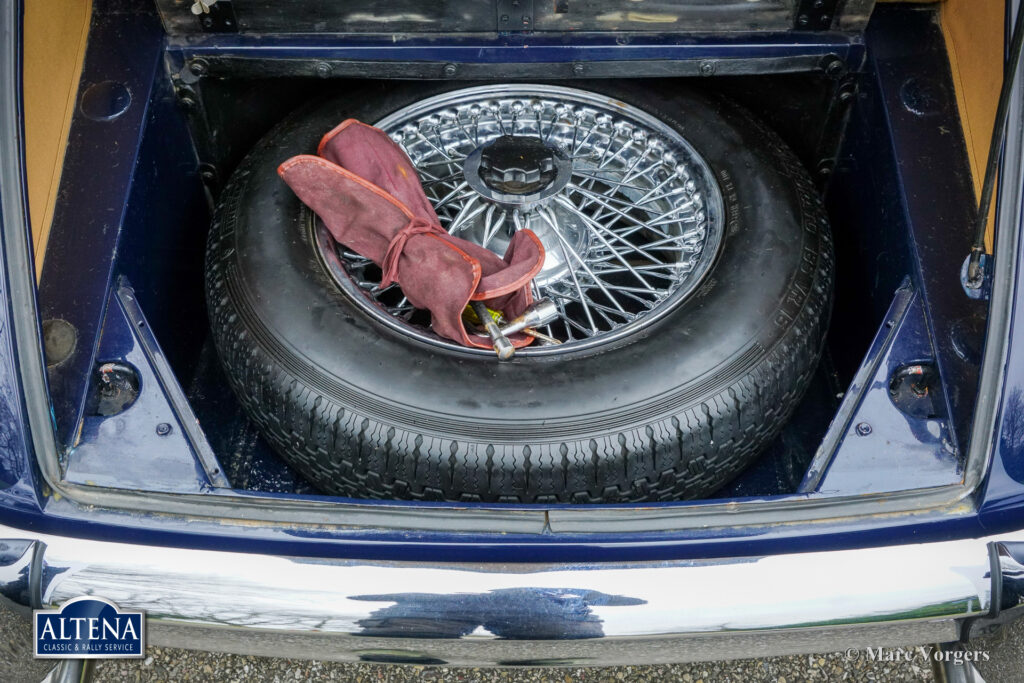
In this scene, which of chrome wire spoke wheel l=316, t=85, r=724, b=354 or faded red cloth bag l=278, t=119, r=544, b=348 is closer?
faded red cloth bag l=278, t=119, r=544, b=348

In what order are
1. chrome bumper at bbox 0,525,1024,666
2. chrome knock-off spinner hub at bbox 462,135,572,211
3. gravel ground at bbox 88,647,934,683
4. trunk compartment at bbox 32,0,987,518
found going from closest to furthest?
1. chrome bumper at bbox 0,525,1024,666
2. trunk compartment at bbox 32,0,987,518
3. chrome knock-off spinner hub at bbox 462,135,572,211
4. gravel ground at bbox 88,647,934,683

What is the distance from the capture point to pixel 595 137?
2117 mm

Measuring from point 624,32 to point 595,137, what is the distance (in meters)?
0.23

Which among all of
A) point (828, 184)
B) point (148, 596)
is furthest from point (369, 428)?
point (828, 184)

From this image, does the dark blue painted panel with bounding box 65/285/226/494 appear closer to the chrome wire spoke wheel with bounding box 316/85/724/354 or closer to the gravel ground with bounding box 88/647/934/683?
the chrome wire spoke wheel with bounding box 316/85/724/354

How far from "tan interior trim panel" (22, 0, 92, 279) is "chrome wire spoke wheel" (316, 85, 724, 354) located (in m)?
0.47

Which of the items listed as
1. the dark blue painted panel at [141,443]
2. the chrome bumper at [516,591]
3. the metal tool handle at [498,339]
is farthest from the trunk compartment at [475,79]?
the metal tool handle at [498,339]

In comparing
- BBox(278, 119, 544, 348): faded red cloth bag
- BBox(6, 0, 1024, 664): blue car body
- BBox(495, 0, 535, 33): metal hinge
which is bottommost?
BBox(6, 0, 1024, 664): blue car body

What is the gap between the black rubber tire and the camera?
1.57 m

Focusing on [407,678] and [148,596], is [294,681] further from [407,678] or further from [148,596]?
[148,596]

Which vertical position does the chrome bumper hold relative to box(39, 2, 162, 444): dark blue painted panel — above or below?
below

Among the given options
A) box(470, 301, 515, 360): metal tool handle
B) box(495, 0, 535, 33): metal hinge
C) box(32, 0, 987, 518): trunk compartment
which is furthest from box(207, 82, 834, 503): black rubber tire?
box(495, 0, 535, 33): metal hinge

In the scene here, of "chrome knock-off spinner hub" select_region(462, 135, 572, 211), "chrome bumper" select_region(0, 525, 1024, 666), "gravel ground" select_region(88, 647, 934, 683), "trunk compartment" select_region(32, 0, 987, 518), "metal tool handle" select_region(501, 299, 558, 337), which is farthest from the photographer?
"gravel ground" select_region(88, 647, 934, 683)
